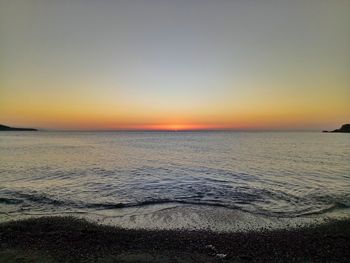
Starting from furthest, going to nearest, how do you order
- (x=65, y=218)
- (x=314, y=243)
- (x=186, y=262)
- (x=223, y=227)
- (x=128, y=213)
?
1. (x=128, y=213)
2. (x=65, y=218)
3. (x=223, y=227)
4. (x=314, y=243)
5. (x=186, y=262)

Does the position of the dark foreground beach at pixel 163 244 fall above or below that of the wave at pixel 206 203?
above

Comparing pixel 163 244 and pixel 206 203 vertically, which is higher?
pixel 163 244

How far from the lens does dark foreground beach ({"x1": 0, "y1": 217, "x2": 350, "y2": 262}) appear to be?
9.48 meters

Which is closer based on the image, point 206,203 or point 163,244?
point 163,244

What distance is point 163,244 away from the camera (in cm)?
1078

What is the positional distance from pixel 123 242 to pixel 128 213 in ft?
15.9

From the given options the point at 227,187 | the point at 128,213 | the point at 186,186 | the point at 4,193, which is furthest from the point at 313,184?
the point at 4,193

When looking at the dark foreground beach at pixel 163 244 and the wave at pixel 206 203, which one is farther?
the wave at pixel 206 203

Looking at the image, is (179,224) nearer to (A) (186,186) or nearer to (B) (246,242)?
(B) (246,242)

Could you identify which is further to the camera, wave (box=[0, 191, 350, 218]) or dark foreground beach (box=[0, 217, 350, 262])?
wave (box=[0, 191, 350, 218])

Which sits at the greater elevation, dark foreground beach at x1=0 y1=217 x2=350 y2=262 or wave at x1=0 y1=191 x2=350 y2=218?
dark foreground beach at x1=0 y1=217 x2=350 y2=262

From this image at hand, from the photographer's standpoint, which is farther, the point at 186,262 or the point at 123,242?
the point at 123,242

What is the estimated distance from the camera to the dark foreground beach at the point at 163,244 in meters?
9.48

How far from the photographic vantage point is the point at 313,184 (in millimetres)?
24391
